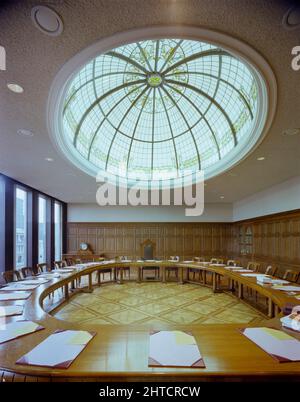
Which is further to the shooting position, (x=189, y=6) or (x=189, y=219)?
(x=189, y=219)

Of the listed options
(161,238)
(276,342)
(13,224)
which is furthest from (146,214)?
(276,342)

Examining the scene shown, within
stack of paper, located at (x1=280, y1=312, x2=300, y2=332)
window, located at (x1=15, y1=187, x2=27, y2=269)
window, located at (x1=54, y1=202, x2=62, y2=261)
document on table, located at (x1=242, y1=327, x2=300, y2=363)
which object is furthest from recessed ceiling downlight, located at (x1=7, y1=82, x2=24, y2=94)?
window, located at (x1=54, y1=202, x2=62, y2=261)

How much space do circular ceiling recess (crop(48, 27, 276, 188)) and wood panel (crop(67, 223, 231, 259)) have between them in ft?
14.1

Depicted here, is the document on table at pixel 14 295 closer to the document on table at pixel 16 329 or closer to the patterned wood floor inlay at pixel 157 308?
the document on table at pixel 16 329

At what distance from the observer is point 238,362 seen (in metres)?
1.60

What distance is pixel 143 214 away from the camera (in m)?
12.5

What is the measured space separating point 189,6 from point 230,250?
39.3 feet

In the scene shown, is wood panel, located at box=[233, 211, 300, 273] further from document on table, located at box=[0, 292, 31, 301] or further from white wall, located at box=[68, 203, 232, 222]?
document on table, located at box=[0, 292, 31, 301]

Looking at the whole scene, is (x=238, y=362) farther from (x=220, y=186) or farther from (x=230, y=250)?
(x=230, y=250)

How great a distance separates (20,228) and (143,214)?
6.30 m

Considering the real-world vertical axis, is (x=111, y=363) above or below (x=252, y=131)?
below

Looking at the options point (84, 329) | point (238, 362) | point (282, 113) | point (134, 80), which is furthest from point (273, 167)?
point (84, 329)

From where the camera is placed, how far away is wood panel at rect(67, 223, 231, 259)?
12.4 meters

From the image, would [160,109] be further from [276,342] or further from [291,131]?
[276,342]
